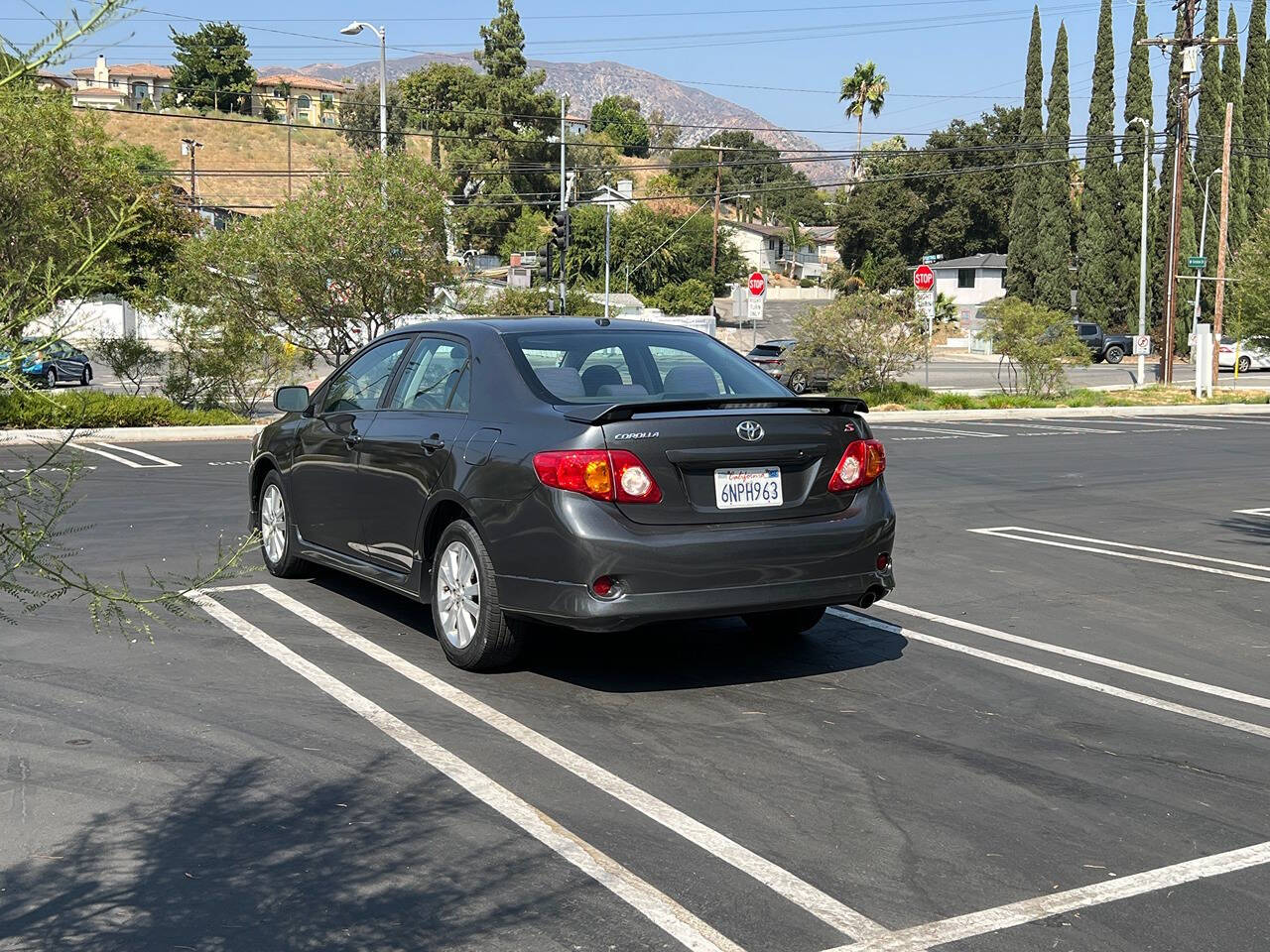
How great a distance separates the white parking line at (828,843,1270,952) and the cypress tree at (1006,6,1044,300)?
7293 cm

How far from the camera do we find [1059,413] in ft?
102

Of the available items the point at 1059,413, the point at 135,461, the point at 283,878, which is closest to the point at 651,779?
the point at 283,878

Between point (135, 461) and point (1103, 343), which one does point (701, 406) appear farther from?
point (1103, 343)

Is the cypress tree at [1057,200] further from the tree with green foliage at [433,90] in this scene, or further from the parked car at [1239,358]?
the tree with green foliage at [433,90]

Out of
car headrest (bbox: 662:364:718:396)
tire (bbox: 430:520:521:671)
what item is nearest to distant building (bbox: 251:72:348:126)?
car headrest (bbox: 662:364:718:396)

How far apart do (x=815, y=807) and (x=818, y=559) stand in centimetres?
191

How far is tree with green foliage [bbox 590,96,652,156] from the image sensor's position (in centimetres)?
17452

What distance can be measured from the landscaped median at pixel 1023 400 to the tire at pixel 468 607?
22.8 m

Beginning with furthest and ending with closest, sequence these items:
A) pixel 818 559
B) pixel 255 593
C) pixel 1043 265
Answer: pixel 1043 265, pixel 255 593, pixel 818 559

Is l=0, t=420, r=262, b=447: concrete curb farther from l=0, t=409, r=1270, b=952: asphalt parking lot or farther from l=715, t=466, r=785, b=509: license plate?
l=715, t=466, r=785, b=509: license plate

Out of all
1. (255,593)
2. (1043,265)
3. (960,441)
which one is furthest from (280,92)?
(255,593)

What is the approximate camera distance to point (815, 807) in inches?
201

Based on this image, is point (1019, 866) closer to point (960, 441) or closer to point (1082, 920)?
point (1082, 920)

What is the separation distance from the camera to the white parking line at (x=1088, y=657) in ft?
22.5
